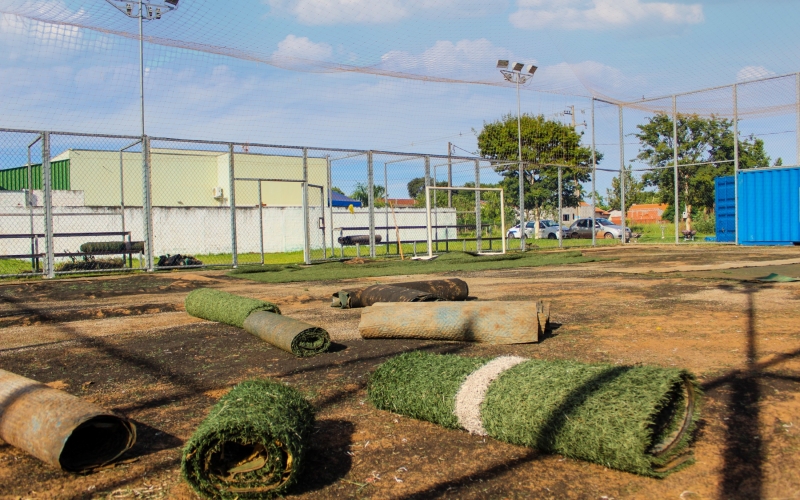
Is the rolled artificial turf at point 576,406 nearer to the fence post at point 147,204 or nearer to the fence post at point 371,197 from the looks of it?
the fence post at point 147,204

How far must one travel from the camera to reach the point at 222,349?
504cm

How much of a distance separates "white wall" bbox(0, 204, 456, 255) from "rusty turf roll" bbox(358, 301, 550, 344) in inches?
533

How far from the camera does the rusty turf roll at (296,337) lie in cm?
471

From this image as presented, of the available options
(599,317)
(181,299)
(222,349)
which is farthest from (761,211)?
(222,349)

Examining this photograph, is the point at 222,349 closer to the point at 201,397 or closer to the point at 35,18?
the point at 201,397

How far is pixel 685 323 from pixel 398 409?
10.7 ft

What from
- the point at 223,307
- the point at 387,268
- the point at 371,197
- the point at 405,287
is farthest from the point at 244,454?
the point at 371,197

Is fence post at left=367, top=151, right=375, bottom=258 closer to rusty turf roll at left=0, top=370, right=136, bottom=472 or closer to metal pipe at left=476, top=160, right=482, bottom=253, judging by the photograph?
metal pipe at left=476, top=160, right=482, bottom=253

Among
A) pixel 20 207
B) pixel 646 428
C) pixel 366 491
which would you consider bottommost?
pixel 366 491

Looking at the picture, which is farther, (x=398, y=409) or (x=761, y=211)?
(x=761, y=211)

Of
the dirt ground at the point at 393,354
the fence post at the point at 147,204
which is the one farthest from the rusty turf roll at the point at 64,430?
the fence post at the point at 147,204

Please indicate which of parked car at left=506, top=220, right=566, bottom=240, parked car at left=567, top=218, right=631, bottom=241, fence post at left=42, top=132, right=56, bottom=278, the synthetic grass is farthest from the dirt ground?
parked car at left=506, top=220, right=566, bottom=240

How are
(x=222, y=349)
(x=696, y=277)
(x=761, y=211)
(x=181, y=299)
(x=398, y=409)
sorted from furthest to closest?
1. (x=761, y=211)
2. (x=696, y=277)
3. (x=181, y=299)
4. (x=222, y=349)
5. (x=398, y=409)

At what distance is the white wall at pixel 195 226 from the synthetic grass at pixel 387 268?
4237mm
